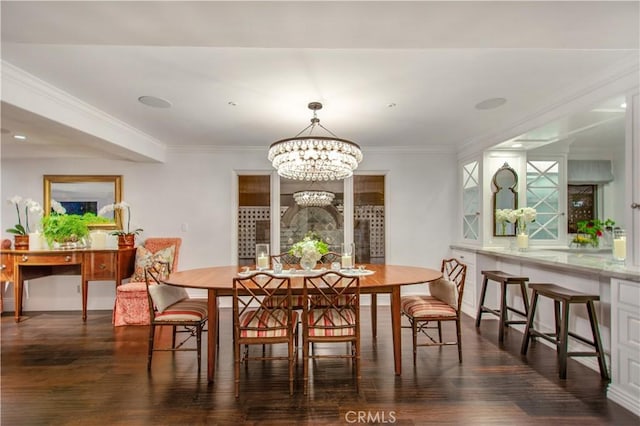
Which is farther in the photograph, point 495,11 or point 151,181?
point 151,181

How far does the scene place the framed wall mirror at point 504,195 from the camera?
13.4 feet

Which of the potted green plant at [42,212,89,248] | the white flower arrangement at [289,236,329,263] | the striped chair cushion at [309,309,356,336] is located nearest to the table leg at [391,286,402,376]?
the striped chair cushion at [309,309,356,336]

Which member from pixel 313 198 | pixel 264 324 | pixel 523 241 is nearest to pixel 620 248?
pixel 523 241

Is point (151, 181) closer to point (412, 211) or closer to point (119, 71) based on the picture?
point (119, 71)

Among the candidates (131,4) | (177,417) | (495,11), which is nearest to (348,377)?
(177,417)

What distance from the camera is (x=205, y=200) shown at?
4.71 meters

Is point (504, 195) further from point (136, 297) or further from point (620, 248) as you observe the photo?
point (136, 297)

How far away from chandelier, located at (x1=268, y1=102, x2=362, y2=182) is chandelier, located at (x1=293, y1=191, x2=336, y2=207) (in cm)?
150

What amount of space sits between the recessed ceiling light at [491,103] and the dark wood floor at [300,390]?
2346mm

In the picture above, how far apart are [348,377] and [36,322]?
13.1 ft

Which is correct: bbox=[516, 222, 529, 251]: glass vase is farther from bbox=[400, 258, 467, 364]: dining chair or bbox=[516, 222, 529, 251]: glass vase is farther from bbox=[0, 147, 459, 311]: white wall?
bbox=[400, 258, 467, 364]: dining chair

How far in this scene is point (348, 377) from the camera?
8.15 feet

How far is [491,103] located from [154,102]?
3.21m

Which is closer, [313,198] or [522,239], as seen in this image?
[522,239]
